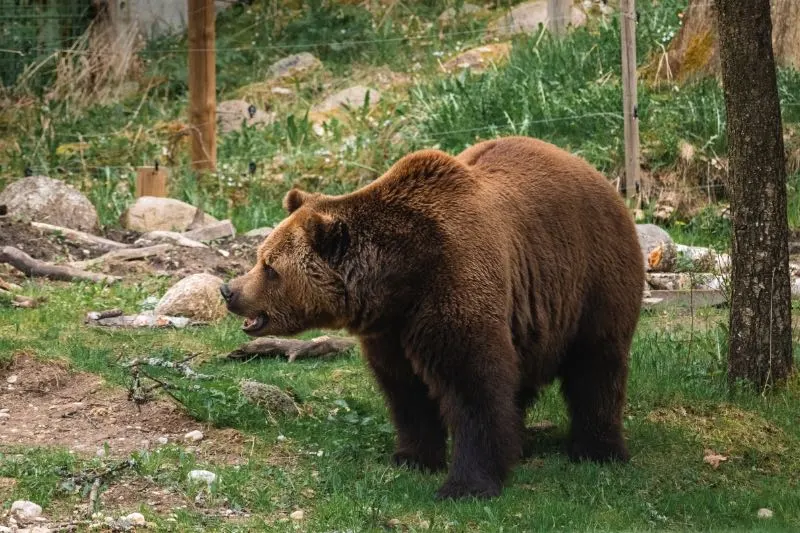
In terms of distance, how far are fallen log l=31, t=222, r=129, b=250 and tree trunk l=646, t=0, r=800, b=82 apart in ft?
20.6


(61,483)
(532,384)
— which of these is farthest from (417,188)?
(61,483)

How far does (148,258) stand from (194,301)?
5.59 feet

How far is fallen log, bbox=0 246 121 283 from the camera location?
10523 millimetres

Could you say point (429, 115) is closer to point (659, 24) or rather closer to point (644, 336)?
point (659, 24)

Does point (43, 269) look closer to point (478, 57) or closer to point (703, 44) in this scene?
point (703, 44)

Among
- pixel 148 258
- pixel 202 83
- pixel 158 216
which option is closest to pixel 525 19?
pixel 202 83

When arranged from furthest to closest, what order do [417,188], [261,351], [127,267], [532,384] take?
1. [127,267]
2. [261,351]
3. [532,384]
4. [417,188]

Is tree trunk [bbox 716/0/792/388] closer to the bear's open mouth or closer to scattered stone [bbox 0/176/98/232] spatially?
the bear's open mouth

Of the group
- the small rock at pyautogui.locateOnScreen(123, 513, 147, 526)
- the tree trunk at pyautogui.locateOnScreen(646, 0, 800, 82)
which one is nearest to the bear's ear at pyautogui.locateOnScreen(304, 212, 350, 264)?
the small rock at pyautogui.locateOnScreen(123, 513, 147, 526)

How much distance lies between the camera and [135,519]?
5.43m

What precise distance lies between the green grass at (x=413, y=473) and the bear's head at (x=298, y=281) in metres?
0.75

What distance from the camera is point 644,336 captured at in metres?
9.14

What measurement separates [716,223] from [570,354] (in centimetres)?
539

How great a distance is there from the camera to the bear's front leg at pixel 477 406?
610cm
